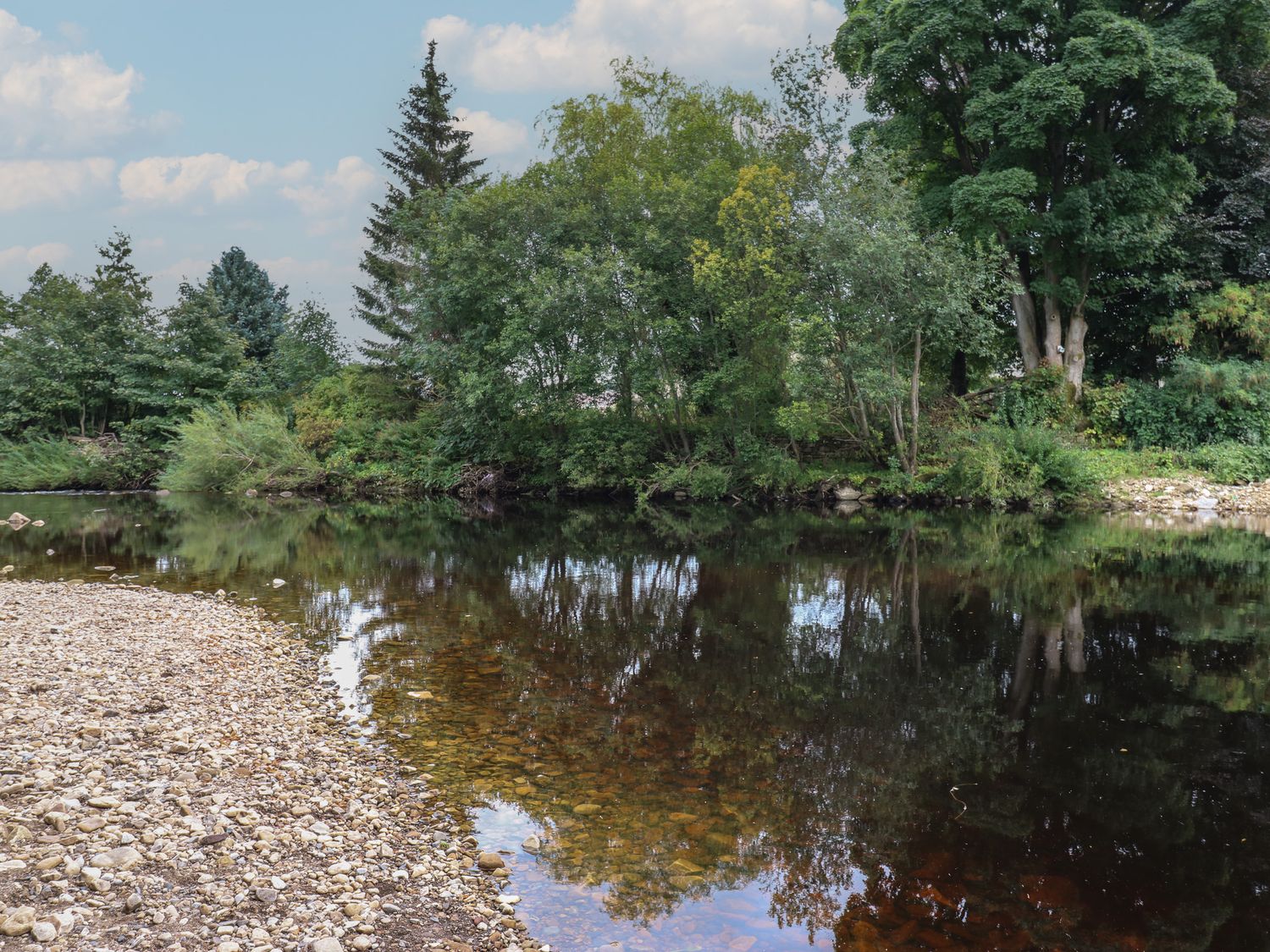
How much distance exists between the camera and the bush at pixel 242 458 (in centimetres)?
3058

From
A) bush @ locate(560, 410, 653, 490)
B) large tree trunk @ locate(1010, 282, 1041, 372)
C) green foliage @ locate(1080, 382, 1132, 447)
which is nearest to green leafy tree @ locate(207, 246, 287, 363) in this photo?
bush @ locate(560, 410, 653, 490)

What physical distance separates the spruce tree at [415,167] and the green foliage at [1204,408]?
25.7 meters

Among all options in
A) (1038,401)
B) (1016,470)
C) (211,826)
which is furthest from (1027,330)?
(211,826)

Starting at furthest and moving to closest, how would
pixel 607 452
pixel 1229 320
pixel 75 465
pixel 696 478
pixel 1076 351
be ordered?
pixel 75 465 → pixel 607 452 → pixel 1076 351 → pixel 696 478 → pixel 1229 320

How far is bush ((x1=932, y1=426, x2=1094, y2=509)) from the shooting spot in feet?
73.4

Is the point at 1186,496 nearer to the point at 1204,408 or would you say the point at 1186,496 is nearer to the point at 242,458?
the point at 1204,408

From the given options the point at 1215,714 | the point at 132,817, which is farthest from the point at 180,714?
the point at 1215,714

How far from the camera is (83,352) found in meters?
35.1

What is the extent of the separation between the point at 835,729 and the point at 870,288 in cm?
1735

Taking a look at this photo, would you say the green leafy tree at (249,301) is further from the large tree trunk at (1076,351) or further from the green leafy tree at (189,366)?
the large tree trunk at (1076,351)

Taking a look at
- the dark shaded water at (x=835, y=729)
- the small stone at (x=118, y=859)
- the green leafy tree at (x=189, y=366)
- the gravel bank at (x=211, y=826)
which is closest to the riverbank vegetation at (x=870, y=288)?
the green leafy tree at (x=189, y=366)

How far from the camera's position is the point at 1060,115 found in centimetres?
2227

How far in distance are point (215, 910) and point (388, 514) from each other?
2178 centimetres

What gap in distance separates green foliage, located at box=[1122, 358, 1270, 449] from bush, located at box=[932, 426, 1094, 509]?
4.28 m
